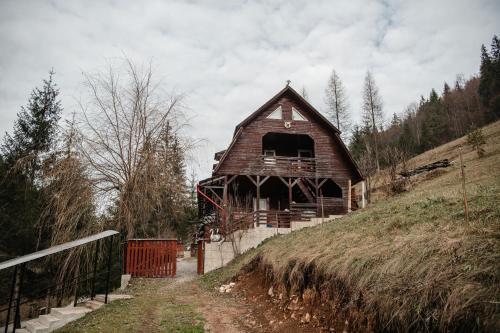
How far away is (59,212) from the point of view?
41.5 ft

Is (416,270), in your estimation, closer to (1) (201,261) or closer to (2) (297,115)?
(1) (201,261)

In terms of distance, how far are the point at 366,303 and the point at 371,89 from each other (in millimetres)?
40728

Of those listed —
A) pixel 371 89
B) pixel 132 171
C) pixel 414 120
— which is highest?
pixel 414 120

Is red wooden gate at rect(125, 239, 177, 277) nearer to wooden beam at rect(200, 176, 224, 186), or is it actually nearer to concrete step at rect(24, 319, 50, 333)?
concrete step at rect(24, 319, 50, 333)

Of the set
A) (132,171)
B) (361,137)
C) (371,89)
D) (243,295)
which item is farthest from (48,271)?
(361,137)

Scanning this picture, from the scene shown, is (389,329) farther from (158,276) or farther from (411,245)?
(158,276)

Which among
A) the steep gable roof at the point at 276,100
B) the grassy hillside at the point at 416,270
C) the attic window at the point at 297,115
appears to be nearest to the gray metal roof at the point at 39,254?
the grassy hillside at the point at 416,270

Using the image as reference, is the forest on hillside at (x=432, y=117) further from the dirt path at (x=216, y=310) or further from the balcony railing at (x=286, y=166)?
the dirt path at (x=216, y=310)

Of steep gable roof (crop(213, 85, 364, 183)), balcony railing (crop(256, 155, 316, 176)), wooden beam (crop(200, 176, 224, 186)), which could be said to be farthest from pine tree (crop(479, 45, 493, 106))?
wooden beam (crop(200, 176, 224, 186))

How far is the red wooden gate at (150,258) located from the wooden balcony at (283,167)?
324 inches

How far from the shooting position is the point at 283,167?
21.7 meters

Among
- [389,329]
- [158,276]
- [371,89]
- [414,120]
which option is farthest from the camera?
[414,120]

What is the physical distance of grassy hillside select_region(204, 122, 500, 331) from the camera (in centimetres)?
353

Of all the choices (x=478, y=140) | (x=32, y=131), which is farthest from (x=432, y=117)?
(x=32, y=131)
